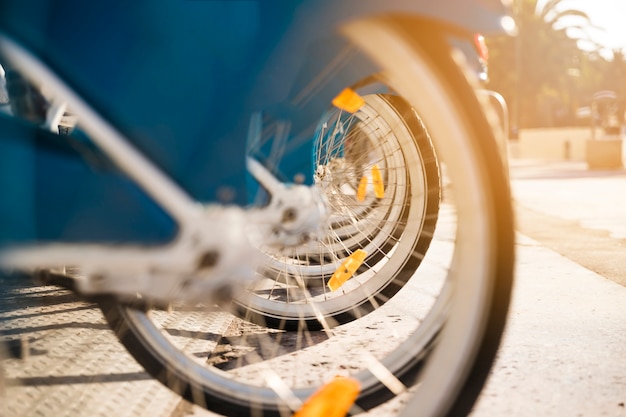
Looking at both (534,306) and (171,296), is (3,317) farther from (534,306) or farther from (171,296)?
(534,306)

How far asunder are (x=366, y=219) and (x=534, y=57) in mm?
31696

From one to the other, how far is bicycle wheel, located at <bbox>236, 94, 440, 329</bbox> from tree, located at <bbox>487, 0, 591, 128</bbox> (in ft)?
91.9

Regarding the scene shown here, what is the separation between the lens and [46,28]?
1.55m

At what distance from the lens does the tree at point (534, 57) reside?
30.7 meters

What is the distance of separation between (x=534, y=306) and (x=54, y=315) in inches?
89.1

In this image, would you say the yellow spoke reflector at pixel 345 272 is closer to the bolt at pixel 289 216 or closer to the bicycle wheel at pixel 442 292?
the bicycle wheel at pixel 442 292

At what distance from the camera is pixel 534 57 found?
32.6 meters

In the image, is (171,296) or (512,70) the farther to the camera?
(512,70)

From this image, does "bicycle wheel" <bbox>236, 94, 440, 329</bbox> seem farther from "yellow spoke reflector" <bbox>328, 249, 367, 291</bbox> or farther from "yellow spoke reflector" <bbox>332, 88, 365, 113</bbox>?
"yellow spoke reflector" <bbox>332, 88, 365, 113</bbox>

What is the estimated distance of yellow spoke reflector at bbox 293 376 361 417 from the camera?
1763 mm

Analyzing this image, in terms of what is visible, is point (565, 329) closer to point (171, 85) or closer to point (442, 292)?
point (442, 292)

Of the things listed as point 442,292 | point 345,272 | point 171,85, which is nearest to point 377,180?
point 345,272

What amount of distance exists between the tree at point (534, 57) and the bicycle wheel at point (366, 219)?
27999 mm

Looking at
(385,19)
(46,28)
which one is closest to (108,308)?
(46,28)
